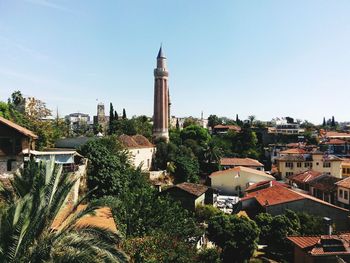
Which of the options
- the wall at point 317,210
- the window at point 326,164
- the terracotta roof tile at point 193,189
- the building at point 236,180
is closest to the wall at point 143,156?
the building at point 236,180

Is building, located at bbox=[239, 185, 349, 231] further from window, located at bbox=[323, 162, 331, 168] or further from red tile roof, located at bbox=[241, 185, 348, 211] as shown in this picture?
window, located at bbox=[323, 162, 331, 168]

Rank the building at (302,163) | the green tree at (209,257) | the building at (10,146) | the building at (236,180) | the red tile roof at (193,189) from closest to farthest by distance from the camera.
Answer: the green tree at (209,257), the building at (10,146), the red tile roof at (193,189), the building at (236,180), the building at (302,163)

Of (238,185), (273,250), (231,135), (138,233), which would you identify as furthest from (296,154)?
(138,233)

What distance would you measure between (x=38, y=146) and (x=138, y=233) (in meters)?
17.8

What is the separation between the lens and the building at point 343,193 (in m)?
33.2

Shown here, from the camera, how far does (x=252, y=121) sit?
107938 mm

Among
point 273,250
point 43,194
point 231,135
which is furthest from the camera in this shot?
point 231,135

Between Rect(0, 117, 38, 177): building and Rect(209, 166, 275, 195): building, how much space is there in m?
31.1

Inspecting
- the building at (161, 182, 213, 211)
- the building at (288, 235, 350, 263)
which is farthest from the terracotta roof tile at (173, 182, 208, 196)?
the building at (288, 235, 350, 263)

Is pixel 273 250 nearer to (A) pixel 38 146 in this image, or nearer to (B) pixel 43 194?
(B) pixel 43 194

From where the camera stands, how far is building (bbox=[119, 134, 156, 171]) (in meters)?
47.3

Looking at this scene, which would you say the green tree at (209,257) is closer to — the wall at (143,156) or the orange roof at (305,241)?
the orange roof at (305,241)

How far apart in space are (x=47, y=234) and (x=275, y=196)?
86.4 ft

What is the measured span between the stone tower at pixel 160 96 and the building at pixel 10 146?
1752 inches
